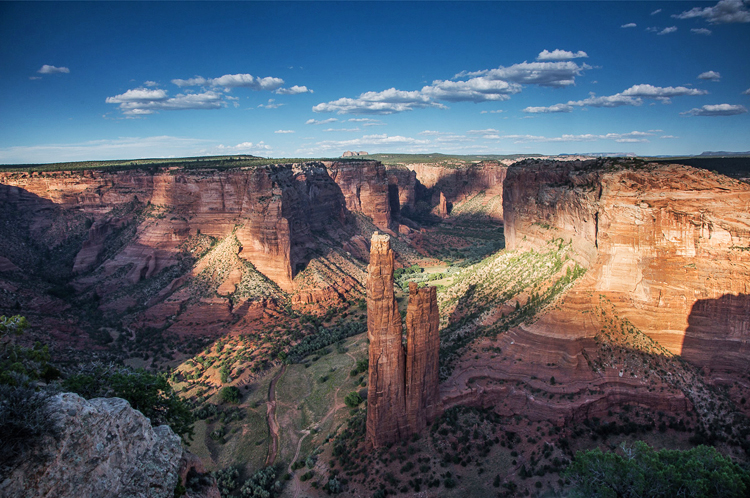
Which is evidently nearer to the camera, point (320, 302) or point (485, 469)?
point (485, 469)

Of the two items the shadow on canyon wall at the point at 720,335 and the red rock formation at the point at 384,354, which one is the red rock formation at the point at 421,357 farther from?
the shadow on canyon wall at the point at 720,335

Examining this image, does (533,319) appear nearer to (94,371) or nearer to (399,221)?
(94,371)

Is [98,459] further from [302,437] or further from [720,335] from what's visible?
[720,335]

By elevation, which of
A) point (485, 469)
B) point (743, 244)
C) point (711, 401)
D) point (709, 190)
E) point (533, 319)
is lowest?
point (485, 469)

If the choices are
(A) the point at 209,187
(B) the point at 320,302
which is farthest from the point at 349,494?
(A) the point at 209,187

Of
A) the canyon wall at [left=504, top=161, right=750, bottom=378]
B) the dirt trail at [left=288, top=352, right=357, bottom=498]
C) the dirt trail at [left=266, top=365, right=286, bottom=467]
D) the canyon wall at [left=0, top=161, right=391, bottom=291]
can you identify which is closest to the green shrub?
the dirt trail at [left=266, top=365, right=286, bottom=467]

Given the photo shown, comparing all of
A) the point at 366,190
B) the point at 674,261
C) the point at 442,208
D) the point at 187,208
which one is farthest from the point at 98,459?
the point at 442,208

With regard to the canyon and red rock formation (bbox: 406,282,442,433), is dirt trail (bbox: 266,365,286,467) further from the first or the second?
red rock formation (bbox: 406,282,442,433)
